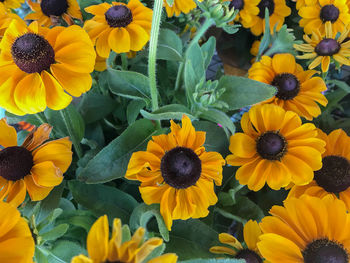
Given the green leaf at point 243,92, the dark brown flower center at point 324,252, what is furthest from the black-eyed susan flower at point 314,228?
the green leaf at point 243,92

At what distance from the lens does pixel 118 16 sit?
404mm

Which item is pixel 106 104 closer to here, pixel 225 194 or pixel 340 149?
pixel 225 194

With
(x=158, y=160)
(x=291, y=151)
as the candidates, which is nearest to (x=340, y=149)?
(x=291, y=151)

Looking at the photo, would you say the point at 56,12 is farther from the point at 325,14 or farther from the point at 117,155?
the point at 325,14

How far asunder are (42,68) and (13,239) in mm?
167

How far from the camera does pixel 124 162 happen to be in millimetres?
384

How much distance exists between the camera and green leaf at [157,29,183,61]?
45 centimetres

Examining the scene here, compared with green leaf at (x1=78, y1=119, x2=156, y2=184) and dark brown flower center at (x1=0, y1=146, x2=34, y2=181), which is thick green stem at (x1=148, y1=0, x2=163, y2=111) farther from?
dark brown flower center at (x1=0, y1=146, x2=34, y2=181)

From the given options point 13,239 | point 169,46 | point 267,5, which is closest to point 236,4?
point 267,5

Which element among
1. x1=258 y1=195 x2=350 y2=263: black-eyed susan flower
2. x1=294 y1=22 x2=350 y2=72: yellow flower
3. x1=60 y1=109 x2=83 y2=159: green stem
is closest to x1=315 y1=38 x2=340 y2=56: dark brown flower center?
x1=294 y1=22 x2=350 y2=72: yellow flower

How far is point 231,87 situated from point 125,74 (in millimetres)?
131

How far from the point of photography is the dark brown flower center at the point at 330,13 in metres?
0.55

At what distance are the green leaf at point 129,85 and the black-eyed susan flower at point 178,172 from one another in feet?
0.33

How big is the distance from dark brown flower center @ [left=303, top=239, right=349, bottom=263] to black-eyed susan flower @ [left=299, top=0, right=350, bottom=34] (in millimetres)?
365
